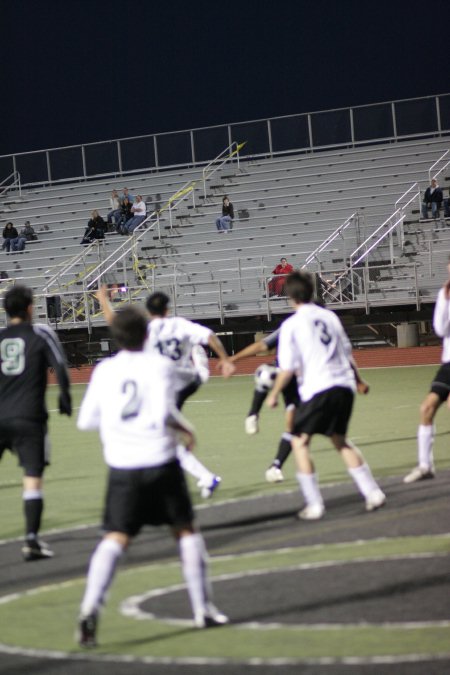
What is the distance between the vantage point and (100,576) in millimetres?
6309

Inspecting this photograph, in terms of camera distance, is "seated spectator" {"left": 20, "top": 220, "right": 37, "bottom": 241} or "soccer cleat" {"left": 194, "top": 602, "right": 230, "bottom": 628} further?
"seated spectator" {"left": 20, "top": 220, "right": 37, "bottom": 241}

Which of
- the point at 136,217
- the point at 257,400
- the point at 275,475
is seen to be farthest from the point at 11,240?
the point at 275,475

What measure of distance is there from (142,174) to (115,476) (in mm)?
37470

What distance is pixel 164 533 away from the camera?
10.1m

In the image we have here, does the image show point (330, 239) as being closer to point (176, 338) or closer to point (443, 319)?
point (443, 319)

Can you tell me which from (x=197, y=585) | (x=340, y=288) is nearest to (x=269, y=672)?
(x=197, y=585)

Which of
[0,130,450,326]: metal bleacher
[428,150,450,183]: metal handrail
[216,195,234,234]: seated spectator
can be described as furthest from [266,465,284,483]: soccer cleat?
[216,195,234,234]: seated spectator

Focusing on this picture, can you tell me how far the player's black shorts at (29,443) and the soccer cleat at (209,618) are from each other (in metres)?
2.87

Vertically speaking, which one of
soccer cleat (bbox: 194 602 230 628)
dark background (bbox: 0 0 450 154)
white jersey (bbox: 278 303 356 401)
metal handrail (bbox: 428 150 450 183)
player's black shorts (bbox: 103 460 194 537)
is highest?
dark background (bbox: 0 0 450 154)

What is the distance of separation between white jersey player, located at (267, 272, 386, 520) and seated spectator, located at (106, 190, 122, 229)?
30216mm

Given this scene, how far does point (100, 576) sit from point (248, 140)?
3573 cm

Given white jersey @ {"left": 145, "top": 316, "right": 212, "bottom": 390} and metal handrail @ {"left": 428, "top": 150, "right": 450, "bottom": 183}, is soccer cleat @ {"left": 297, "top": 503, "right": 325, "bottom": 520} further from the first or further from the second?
metal handrail @ {"left": 428, "top": 150, "right": 450, "bottom": 183}

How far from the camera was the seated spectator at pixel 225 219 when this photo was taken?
37938 mm

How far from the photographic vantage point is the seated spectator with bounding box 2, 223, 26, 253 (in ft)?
→ 135
